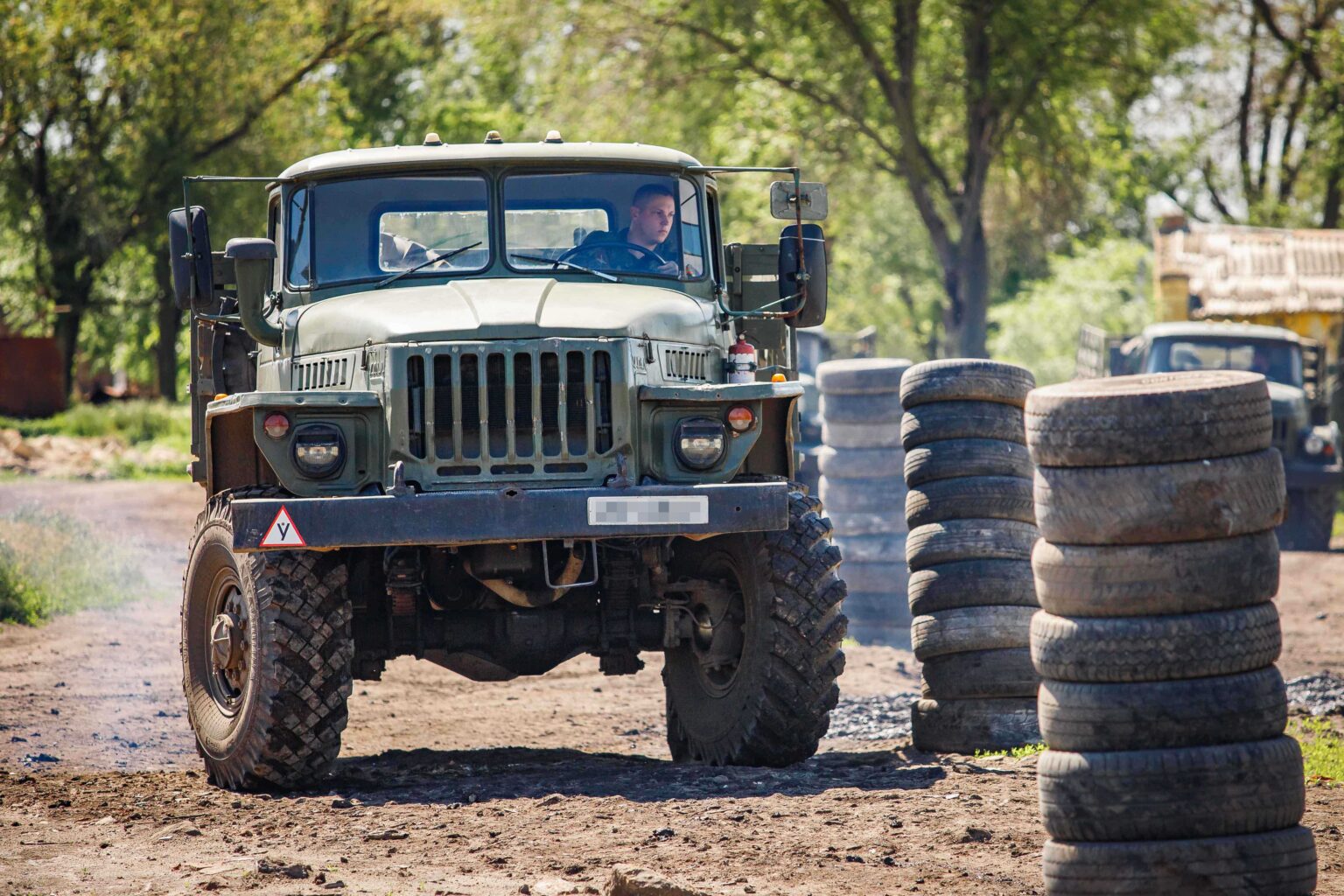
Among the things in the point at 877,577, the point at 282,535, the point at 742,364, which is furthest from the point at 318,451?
the point at 877,577

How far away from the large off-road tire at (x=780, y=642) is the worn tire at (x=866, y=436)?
15.5 feet

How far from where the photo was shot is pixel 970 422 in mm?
8273

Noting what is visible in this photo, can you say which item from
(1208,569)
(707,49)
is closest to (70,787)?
(1208,569)

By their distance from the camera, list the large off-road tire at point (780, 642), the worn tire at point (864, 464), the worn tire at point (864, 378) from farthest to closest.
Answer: the worn tire at point (864, 464), the worn tire at point (864, 378), the large off-road tire at point (780, 642)

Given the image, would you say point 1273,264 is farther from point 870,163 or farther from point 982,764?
point 982,764

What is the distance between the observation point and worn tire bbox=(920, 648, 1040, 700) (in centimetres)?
805

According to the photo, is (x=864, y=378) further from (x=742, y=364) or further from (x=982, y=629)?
(x=982, y=629)

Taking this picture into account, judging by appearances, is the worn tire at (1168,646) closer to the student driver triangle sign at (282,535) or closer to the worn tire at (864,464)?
the student driver triangle sign at (282,535)

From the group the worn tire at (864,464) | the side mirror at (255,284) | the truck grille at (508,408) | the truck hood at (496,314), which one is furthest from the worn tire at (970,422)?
the worn tire at (864,464)

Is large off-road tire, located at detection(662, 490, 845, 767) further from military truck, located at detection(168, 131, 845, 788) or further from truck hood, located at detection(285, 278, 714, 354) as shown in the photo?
truck hood, located at detection(285, 278, 714, 354)

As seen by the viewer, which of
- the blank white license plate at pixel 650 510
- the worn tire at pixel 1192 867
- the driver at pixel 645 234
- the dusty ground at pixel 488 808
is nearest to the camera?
the worn tire at pixel 1192 867

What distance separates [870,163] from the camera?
2791 centimetres

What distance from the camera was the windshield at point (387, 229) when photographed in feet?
27.1

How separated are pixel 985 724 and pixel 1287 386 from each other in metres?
13.5
